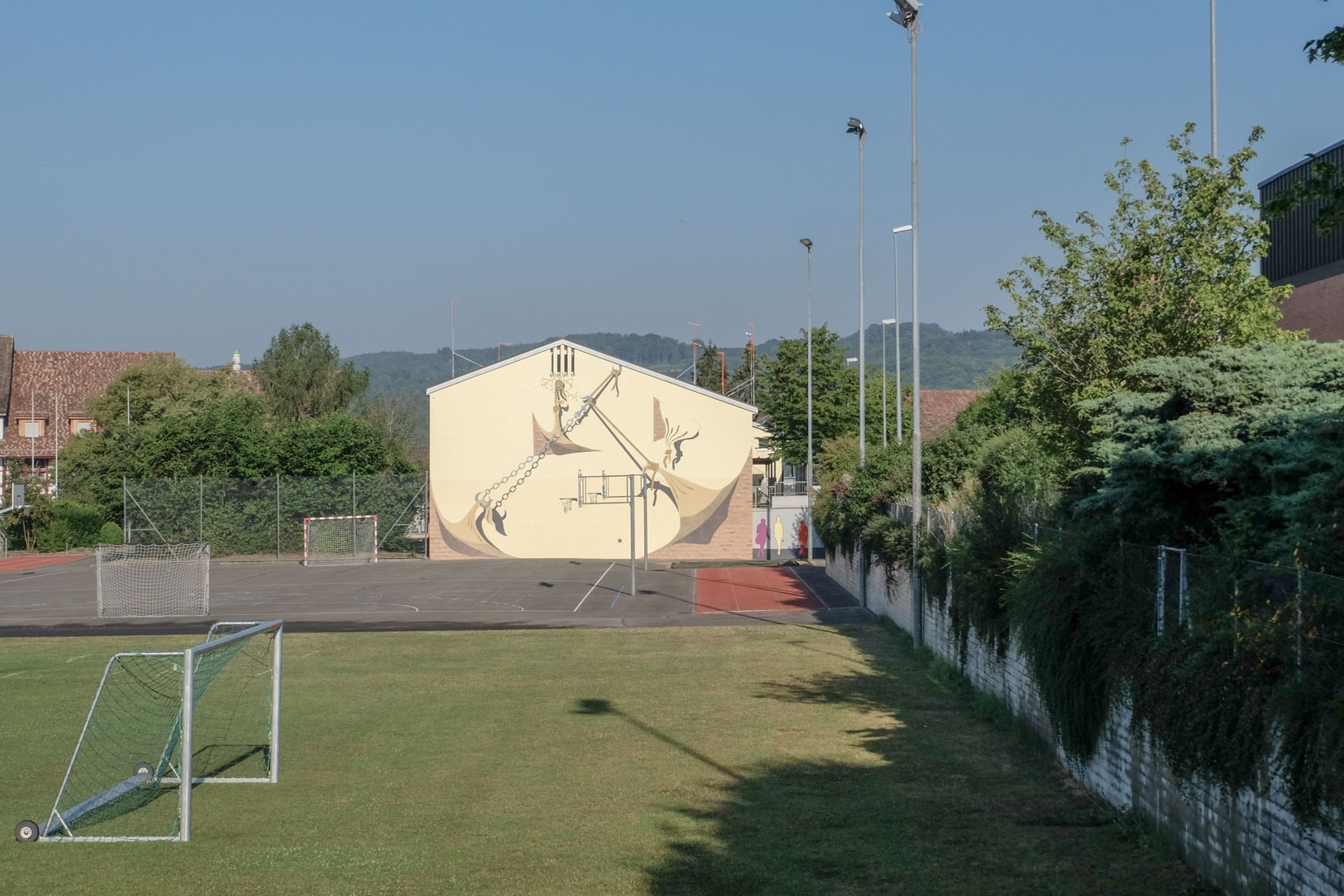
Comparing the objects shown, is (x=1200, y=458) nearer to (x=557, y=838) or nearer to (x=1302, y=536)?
(x=1302, y=536)

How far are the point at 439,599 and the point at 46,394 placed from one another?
64.6 meters

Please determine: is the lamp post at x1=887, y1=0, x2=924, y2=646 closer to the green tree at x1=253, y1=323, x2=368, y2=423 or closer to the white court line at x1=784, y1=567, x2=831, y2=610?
the white court line at x1=784, y1=567, x2=831, y2=610

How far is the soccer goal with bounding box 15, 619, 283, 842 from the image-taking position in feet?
35.3

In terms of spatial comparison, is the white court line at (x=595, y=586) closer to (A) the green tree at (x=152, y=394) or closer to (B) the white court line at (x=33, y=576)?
(B) the white court line at (x=33, y=576)

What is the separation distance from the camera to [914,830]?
1052cm

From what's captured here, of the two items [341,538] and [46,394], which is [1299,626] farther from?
[46,394]

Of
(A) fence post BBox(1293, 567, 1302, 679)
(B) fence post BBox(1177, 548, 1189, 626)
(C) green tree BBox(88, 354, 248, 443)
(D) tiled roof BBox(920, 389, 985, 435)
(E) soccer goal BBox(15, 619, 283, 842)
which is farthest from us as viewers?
(D) tiled roof BBox(920, 389, 985, 435)

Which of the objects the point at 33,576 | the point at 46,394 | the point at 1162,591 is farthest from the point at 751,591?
the point at 46,394

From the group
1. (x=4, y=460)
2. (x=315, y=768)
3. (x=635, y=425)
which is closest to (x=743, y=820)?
(x=315, y=768)

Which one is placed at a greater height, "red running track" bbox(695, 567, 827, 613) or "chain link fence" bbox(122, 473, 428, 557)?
"chain link fence" bbox(122, 473, 428, 557)

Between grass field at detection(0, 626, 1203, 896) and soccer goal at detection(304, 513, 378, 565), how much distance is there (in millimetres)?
32705

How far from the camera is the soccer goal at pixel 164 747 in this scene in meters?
10.8

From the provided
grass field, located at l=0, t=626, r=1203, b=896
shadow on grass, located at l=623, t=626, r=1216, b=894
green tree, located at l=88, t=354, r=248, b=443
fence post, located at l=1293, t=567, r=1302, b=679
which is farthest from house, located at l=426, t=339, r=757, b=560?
fence post, located at l=1293, t=567, r=1302, b=679

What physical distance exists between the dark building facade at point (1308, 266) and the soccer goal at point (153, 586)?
85.8ft
